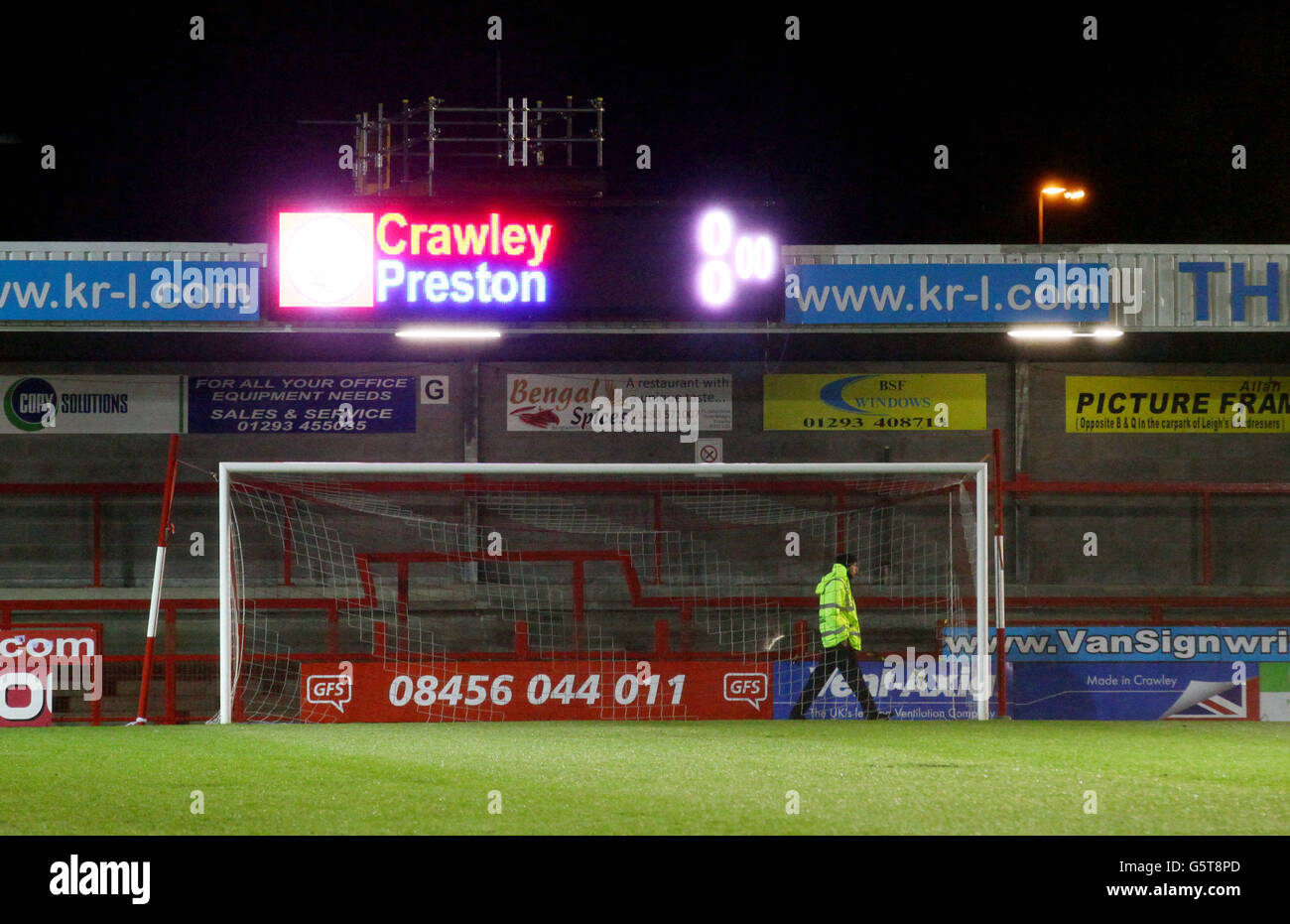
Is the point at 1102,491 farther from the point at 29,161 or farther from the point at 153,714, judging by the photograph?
→ the point at 29,161

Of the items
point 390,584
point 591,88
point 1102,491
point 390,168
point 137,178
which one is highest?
point 591,88

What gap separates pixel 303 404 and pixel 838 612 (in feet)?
26.4

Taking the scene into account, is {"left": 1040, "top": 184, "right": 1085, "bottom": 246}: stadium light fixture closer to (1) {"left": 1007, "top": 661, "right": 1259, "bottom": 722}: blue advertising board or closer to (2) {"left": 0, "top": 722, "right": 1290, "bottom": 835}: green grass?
(1) {"left": 1007, "top": 661, "right": 1259, "bottom": 722}: blue advertising board

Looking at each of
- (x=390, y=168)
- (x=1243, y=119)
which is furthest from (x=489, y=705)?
(x=1243, y=119)

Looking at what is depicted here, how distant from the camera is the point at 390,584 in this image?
16.4 m

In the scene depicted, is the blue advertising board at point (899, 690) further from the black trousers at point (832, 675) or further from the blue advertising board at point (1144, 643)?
the blue advertising board at point (1144, 643)

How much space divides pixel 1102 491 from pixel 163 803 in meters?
13.3

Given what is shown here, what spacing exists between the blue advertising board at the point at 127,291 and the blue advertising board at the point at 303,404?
3.31m

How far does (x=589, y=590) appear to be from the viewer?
17.1 metres

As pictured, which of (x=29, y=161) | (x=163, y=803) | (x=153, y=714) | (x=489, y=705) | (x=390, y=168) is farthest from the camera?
(x=29, y=161)

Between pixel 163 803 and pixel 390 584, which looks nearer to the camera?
pixel 163 803

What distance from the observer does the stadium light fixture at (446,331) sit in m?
13.6

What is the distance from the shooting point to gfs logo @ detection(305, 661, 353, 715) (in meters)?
12.6

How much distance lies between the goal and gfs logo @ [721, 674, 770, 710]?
0.02m
